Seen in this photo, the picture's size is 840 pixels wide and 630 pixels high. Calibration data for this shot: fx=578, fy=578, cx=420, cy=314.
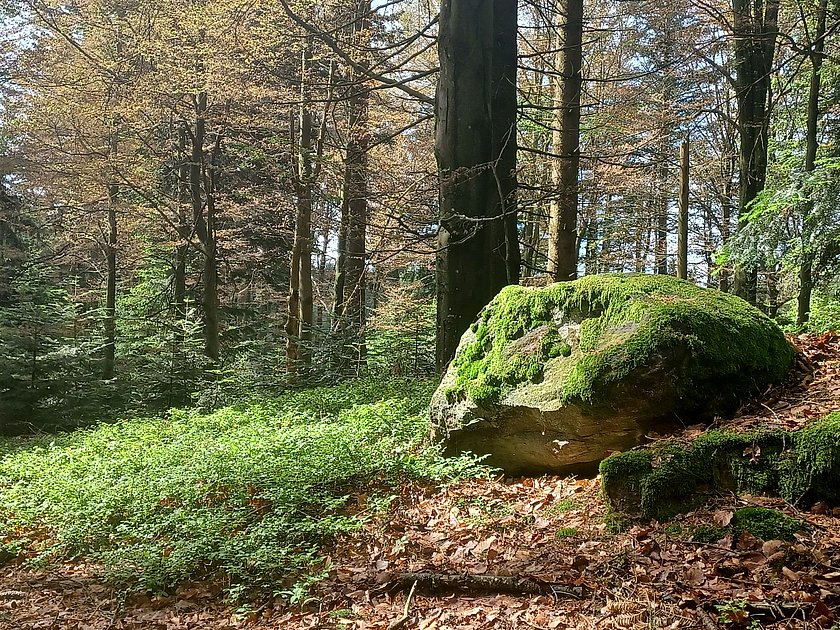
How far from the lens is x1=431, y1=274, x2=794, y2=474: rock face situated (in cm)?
441

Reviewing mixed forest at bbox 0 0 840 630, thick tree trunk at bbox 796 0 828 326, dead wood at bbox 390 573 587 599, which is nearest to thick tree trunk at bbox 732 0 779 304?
mixed forest at bbox 0 0 840 630

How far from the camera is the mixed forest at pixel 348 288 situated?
3.75 m

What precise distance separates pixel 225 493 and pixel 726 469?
4.52 meters

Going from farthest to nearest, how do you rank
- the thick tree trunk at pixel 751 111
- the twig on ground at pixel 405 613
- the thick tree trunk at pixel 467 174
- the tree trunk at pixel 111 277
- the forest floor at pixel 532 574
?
the tree trunk at pixel 111 277
the thick tree trunk at pixel 751 111
the thick tree trunk at pixel 467 174
the twig on ground at pixel 405 613
the forest floor at pixel 532 574

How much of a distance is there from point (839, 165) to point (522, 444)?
4871mm

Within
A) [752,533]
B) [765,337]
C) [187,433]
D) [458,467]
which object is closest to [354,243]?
[187,433]

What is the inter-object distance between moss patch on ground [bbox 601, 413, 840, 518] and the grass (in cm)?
175

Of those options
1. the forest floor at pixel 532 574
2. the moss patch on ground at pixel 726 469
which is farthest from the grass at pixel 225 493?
the moss patch on ground at pixel 726 469

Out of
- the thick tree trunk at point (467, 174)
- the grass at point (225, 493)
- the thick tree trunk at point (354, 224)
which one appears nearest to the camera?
the grass at point (225, 493)

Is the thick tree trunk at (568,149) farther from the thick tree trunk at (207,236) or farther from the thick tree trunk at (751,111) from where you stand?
the thick tree trunk at (207,236)

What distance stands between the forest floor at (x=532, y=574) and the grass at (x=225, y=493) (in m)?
0.20

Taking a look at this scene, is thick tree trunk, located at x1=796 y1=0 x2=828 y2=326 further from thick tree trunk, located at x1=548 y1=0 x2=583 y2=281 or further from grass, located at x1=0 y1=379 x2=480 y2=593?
grass, located at x1=0 y1=379 x2=480 y2=593

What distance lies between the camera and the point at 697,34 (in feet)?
37.3

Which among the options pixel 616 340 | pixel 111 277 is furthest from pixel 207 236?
pixel 616 340
